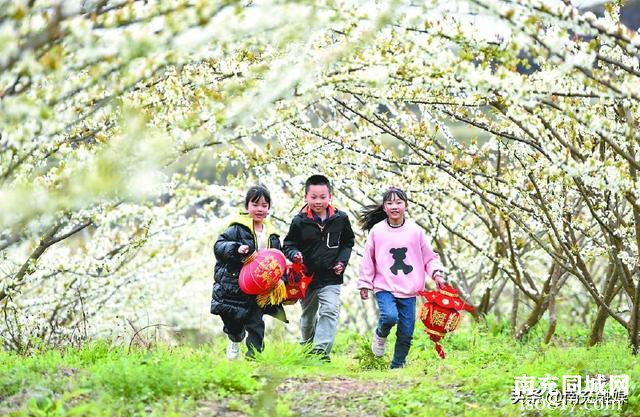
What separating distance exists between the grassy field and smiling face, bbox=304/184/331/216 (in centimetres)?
139

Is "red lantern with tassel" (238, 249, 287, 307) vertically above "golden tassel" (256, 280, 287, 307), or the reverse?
"red lantern with tassel" (238, 249, 287, 307)

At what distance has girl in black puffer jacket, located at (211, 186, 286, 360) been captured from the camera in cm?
686

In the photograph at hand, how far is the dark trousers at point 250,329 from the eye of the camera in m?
6.89

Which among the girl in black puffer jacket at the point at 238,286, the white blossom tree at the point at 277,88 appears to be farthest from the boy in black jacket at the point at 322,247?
the white blossom tree at the point at 277,88

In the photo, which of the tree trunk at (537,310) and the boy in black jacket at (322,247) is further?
the tree trunk at (537,310)

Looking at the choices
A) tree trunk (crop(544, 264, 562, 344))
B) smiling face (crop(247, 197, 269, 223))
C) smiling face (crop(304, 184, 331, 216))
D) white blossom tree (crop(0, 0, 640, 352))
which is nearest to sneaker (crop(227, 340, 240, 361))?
smiling face (crop(247, 197, 269, 223))

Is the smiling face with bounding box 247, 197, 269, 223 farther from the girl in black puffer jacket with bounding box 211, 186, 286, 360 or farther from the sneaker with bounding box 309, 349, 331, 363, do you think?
the sneaker with bounding box 309, 349, 331, 363

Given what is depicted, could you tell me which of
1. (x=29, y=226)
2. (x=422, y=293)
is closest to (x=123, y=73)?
(x=29, y=226)

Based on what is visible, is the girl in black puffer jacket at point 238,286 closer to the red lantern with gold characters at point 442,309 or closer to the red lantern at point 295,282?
the red lantern at point 295,282

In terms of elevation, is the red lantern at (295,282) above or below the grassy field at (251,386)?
above

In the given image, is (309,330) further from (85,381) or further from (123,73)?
(123,73)

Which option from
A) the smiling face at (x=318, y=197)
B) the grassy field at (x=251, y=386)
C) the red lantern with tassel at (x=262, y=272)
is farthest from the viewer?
the smiling face at (x=318, y=197)

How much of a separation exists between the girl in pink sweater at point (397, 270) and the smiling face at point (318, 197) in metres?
0.53

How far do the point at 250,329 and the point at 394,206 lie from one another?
169 centimetres
